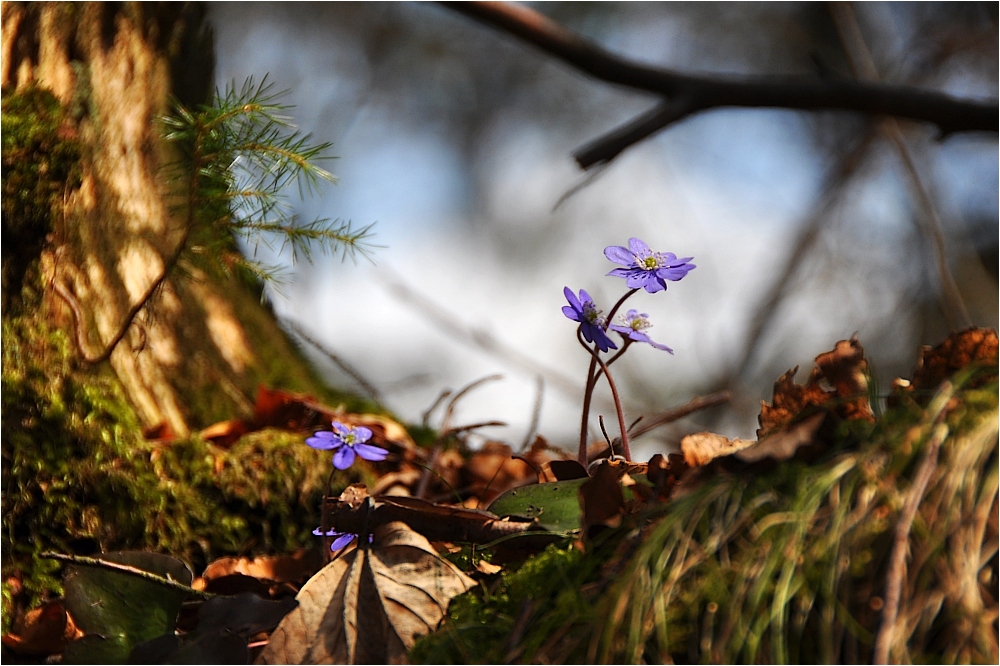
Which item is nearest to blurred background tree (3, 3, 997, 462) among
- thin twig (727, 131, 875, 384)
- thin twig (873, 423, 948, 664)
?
thin twig (727, 131, 875, 384)

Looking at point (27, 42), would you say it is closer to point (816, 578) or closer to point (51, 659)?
point (51, 659)

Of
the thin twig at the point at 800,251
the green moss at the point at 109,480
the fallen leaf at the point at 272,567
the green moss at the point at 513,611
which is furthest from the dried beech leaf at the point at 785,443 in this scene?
the thin twig at the point at 800,251

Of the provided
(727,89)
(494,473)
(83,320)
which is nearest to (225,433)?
(83,320)

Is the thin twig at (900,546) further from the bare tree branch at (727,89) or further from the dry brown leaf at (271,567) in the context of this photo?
the bare tree branch at (727,89)

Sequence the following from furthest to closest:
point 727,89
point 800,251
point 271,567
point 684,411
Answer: point 800,251 < point 727,89 < point 684,411 < point 271,567

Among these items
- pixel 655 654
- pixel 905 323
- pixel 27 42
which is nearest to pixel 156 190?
pixel 27 42

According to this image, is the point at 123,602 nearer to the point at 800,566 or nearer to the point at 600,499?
the point at 600,499
